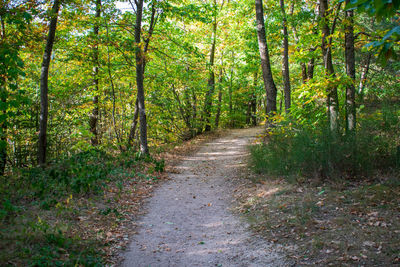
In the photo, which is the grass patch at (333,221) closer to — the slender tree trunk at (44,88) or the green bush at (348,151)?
the green bush at (348,151)

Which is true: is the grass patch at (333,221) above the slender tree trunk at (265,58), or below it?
below

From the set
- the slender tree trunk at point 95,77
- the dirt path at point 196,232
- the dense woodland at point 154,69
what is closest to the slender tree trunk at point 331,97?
the dense woodland at point 154,69

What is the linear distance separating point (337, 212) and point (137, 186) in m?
5.54

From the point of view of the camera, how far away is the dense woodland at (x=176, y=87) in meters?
6.12

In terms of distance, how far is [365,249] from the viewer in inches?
145

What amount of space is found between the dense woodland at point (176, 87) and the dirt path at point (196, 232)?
1.65 meters

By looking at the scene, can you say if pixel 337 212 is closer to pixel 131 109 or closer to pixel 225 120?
pixel 131 109

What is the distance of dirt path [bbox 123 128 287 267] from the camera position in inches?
171

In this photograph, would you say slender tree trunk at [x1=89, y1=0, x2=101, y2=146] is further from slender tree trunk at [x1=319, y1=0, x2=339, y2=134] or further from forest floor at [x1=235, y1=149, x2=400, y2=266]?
forest floor at [x1=235, y1=149, x2=400, y2=266]

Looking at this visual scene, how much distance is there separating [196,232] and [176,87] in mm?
13278

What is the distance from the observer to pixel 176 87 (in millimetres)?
17719

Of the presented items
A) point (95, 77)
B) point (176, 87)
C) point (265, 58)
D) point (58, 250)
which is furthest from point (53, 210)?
point (176, 87)

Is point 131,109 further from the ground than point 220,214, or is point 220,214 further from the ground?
point 131,109

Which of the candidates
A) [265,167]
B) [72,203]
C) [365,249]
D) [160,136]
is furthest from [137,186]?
[160,136]
